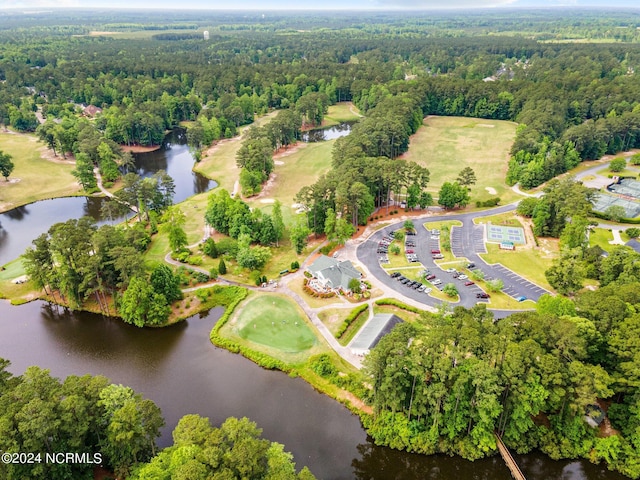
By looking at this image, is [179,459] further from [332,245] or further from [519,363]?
[332,245]

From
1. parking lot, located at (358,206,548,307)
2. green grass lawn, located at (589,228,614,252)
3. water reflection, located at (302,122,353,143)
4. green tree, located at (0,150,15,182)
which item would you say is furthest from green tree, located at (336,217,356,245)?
green tree, located at (0,150,15,182)

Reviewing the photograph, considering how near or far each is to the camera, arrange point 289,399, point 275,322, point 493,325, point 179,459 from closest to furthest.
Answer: point 179,459 → point 493,325 → point 289,399 → point 275,322

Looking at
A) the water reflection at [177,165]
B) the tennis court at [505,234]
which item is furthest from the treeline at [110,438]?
the water reflection at [177,165]

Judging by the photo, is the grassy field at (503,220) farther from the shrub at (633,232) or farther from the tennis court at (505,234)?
the shrub at (633,232)

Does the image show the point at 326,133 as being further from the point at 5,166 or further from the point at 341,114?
the point at 5,166

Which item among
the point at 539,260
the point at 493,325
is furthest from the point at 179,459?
the point at 539,260
